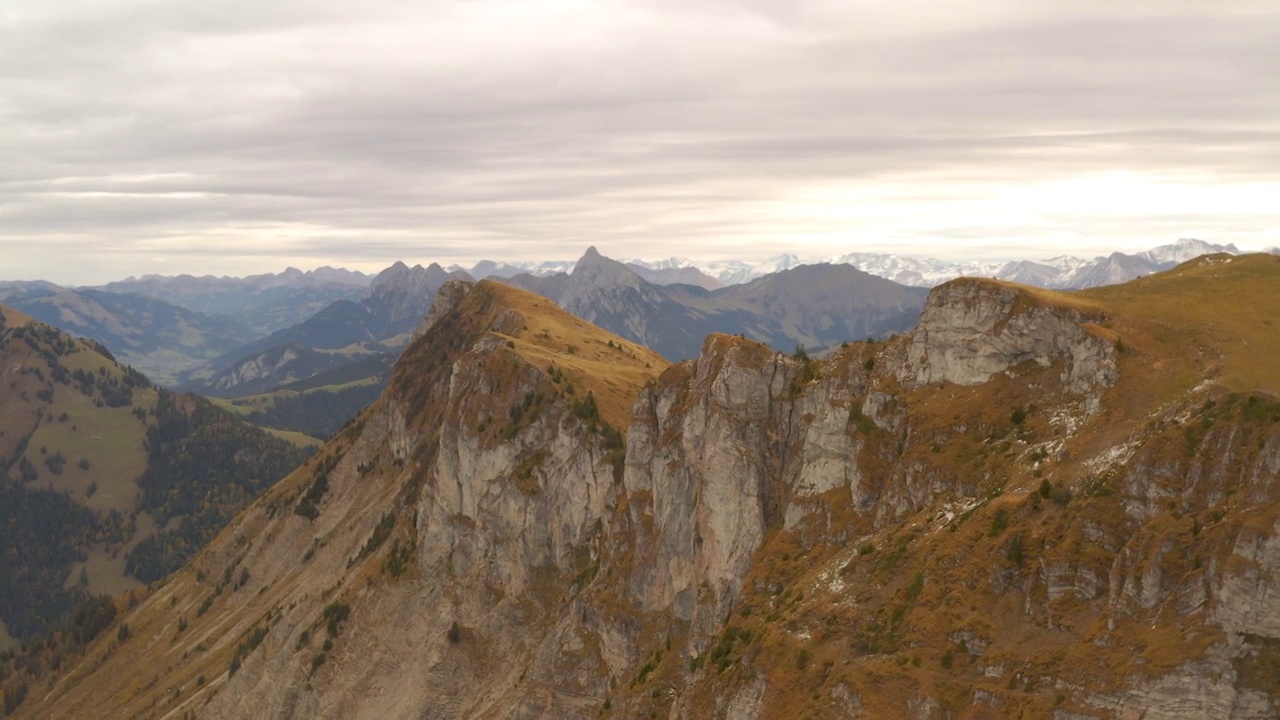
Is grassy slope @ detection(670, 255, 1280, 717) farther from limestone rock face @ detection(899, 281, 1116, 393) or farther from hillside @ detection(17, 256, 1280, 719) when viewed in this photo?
limestone rock face @ detection(899, 281, 1116, 393)

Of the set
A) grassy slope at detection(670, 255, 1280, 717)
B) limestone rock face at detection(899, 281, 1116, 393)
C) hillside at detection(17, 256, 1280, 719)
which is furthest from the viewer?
limestone rock face at detection(899, 281, 1116, 393)

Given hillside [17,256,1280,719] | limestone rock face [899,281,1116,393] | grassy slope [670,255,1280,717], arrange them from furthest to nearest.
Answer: limestone rock face [899,281,1116,393], grassy slope [670,255,1280,717], hillside [17,256,1280,719]

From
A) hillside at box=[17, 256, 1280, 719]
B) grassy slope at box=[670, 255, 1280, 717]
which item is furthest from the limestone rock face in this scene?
grassy slope at box=[670, 255, 1280, 717]

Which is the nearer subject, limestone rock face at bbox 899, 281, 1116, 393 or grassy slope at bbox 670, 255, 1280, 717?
grassy slope at bbox 670, 255, 1280, 717

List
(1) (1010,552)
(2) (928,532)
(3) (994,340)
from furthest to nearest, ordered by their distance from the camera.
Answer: (3) (994,340)
(2) (928,532)
(1) (1010,552)

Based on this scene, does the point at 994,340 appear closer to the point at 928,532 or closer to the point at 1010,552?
the point at 928,532

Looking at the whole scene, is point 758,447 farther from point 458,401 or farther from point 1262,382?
point 458,401

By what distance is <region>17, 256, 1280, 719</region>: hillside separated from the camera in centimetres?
6303

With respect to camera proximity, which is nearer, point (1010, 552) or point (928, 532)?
point (1010, 552)

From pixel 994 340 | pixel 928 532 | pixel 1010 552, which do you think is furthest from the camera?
pixel 994 340

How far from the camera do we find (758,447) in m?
112

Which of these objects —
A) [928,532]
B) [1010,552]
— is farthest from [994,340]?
[1010,552]

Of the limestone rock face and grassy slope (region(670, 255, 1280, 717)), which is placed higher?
the limestone rock face

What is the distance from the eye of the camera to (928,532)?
3243 inches
